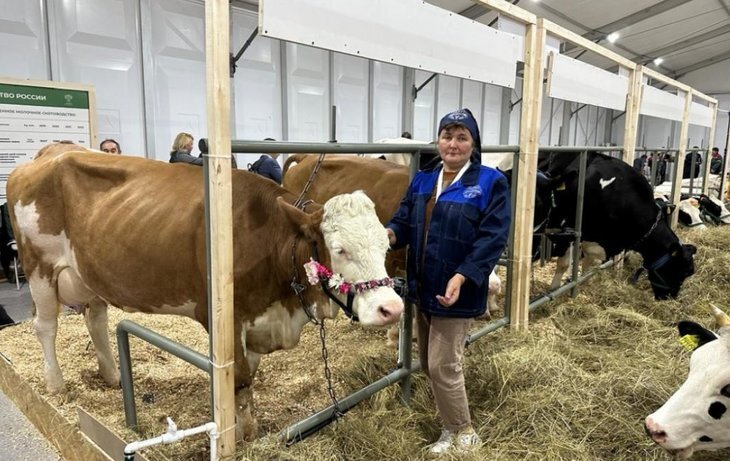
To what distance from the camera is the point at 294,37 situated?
1.84m

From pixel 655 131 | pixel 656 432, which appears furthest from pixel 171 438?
pixel 655 131

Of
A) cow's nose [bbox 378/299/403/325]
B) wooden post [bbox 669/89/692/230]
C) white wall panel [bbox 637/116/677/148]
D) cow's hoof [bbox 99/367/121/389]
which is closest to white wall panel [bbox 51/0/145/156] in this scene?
cow's hoof [bbox 99/367/121/389]

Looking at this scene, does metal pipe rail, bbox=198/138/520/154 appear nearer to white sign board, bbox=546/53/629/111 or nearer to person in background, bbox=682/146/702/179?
white sign board, bbox=546/53/629/111

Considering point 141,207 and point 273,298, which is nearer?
point 273,298

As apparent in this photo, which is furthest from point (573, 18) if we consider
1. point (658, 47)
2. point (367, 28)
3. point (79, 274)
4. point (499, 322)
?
point (79, 274)

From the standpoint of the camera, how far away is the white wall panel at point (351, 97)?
9.04 metres

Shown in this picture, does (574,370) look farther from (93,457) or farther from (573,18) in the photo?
(573,18)

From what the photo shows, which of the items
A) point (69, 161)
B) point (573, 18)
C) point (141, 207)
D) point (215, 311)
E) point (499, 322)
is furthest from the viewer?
point (573, 18)

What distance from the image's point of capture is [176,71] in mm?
6754

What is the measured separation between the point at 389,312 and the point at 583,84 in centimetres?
322

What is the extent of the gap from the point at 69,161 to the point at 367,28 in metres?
1.73

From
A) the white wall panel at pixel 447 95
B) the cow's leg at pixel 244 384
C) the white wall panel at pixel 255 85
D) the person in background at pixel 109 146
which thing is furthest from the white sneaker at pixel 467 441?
the white wall panel at pixel 447 95

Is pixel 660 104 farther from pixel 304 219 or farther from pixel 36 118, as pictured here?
pixel 36 118

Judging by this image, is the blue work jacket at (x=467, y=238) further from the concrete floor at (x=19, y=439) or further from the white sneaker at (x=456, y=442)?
the concrete floor at (x=19, y=439)
